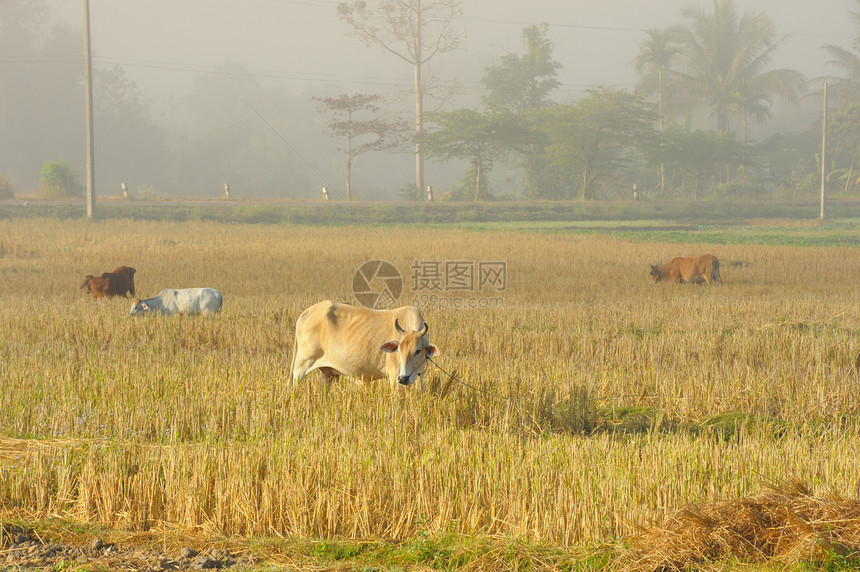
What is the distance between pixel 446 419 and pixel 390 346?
73 cm

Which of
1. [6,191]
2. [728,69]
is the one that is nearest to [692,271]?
[6,191]

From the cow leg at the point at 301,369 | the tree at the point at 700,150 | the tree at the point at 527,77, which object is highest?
the tree at the point at 527,77

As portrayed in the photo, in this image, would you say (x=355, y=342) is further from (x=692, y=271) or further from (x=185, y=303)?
(x=692, y=271)

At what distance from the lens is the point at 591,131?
4888cm

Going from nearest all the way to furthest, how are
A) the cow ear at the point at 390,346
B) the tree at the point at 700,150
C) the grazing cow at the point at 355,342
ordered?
the cow ear at the point at 390,346 → the grazing cow at the point at 355,342 → the tree at the point at 700,150

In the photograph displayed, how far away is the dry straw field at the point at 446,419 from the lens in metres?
4.48

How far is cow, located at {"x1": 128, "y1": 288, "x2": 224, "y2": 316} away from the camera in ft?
39.7

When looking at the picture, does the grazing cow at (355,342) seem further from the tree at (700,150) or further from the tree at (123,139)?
the tree at (123,139)

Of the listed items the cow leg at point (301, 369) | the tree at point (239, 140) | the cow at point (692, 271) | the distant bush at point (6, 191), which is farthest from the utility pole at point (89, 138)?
the cow leg at point (301, 369)

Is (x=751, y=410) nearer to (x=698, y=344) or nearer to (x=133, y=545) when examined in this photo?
(x=698, y=344)

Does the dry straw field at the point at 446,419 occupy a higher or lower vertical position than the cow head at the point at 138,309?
lower

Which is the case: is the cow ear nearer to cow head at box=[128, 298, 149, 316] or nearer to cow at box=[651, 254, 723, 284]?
cow head at box=[128, 298, 149, 316]

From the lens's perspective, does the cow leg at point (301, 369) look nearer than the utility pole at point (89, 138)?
Yes

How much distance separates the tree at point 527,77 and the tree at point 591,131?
9.73m
